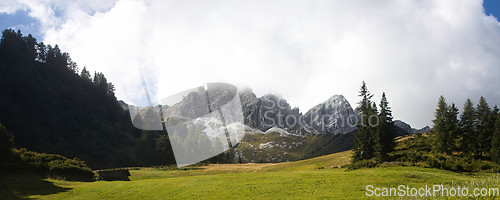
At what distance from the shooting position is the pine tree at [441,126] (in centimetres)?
6612

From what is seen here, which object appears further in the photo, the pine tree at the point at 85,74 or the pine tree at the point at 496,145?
the pine tree at the point at 85,74

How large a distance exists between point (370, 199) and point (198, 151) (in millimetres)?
101794

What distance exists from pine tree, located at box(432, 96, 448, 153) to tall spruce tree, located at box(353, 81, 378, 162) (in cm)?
1609

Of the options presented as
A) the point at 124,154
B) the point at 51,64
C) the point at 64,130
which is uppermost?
the point at 51,64

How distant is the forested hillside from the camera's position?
97.5m

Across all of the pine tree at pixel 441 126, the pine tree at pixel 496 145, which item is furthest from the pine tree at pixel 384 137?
the pine tree at pixel 496 145

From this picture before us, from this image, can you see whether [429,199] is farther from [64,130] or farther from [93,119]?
[93,119]

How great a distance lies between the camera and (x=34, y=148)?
91688 millimetres

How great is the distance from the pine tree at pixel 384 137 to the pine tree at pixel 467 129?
55.6 ft

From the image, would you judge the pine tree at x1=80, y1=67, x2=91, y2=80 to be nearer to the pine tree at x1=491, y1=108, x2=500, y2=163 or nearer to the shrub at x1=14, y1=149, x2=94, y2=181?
the shrub at x1=14, y1=149, x2=94, y2=181

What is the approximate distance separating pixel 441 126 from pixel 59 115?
435 feet

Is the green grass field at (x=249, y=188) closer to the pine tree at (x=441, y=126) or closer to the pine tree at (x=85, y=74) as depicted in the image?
the pine tree at (x=441, y=126)

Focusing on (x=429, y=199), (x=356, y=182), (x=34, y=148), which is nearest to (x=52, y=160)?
(x=356, y=182)

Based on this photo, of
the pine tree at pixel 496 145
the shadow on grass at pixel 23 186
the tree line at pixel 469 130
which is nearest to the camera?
the shadow on grass at pixel 23 186
